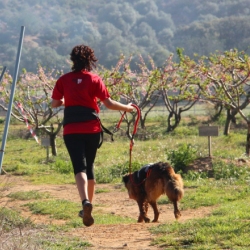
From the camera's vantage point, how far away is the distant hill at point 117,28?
9081cm

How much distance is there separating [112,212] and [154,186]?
1771 millimetres

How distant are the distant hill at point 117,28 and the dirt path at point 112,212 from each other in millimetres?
63082

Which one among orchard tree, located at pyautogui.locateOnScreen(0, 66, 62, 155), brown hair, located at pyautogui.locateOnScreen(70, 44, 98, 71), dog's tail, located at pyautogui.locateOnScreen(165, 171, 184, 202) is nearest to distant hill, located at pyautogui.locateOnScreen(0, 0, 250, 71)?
orchard tree, located at pyautogui.locateOnScreen(0, 66, 62, 155)

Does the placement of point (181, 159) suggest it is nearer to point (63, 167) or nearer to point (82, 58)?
point (63, 167)

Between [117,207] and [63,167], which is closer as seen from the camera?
[117,207]

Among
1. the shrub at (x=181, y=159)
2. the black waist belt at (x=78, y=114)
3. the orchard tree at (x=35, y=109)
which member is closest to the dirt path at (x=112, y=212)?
the black waist belt at (x=78, y=114)

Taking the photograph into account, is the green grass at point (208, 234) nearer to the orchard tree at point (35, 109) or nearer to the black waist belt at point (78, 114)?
the black waist belt at point (78, 114)

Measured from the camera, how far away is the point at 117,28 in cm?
11162

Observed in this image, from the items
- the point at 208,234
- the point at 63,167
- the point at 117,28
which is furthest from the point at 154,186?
the point at 117,28

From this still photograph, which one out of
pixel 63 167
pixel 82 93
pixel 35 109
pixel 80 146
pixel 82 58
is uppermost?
pixel 82 58

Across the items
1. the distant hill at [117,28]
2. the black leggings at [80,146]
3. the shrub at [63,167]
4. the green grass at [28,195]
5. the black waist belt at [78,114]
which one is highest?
the distant hill at [117,28]

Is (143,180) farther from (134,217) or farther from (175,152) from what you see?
(175,152)

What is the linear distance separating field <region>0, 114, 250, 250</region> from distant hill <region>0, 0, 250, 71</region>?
58849 millimetres

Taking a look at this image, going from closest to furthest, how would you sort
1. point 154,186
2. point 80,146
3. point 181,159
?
1. point 80,146
2. point 154,186
3. point 181,159
